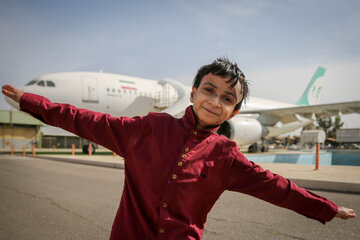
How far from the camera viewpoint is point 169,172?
1.05 m

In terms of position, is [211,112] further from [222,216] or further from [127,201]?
[222,216]

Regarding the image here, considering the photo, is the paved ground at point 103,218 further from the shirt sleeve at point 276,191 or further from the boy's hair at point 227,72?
the boy's hair at point 227,72

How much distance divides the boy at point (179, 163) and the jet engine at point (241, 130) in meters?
10.9

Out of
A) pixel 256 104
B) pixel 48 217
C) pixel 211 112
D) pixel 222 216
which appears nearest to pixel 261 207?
pixel 222 216

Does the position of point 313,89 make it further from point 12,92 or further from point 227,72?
point 12,92

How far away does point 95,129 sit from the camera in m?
1.08

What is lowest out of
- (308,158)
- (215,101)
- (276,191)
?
(308,158)

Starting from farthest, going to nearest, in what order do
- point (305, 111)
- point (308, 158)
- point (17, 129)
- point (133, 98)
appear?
point (17, 129), point (308, 158), point (305, 111), point (133, 98)

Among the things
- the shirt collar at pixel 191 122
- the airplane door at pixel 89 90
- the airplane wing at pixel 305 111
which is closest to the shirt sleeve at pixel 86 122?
the shirt collar at pixel 191 122

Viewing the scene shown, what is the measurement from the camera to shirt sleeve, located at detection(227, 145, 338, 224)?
1.12m

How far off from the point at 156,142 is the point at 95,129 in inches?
9.8

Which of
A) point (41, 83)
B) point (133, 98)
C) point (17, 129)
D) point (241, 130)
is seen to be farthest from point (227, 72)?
point (17, 129)

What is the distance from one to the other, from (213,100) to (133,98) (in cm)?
1102

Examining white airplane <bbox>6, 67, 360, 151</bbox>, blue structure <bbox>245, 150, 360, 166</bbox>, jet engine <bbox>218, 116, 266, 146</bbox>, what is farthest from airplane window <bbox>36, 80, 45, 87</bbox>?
blue structure <bbox>245, 150, 360, 166</bbox>
